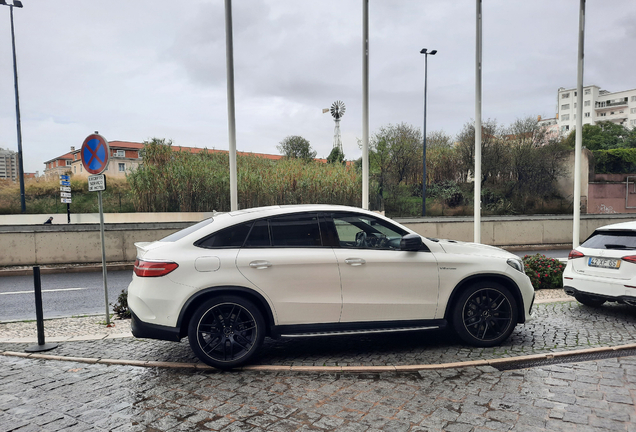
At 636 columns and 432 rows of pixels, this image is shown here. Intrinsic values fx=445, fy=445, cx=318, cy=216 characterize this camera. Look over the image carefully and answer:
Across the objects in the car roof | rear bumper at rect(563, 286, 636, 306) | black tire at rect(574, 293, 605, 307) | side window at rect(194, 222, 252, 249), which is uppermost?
the car roof

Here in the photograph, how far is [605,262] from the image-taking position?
6.37m

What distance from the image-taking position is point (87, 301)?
341 inches

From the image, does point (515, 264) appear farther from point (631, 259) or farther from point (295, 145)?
point (295, 145)

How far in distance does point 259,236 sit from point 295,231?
0.39 m

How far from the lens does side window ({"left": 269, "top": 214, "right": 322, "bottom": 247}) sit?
4762mm

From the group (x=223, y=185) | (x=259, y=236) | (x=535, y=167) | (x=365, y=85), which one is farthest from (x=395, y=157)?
(x=259, y=236)

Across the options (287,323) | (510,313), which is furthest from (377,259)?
(510,313)

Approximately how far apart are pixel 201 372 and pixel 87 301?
5368 mm

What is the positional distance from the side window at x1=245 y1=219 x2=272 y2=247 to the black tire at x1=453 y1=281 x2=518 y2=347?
2250mm

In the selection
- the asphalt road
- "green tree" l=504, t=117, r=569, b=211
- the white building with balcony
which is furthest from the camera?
the white building with balcony

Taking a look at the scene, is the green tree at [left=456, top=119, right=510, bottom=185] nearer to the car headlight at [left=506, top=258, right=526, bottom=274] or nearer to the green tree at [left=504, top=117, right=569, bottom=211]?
the green tree at [left=504, top=117, right=569, bottom=211]

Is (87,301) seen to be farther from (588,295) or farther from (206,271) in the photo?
(588,295)

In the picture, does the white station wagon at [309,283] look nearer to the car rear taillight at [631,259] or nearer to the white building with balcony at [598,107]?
the car rear taillight at [631,259]

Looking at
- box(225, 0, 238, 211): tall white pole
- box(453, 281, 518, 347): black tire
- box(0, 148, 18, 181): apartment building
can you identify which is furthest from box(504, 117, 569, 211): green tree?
box(0, 148, 18, 181): apartment building
